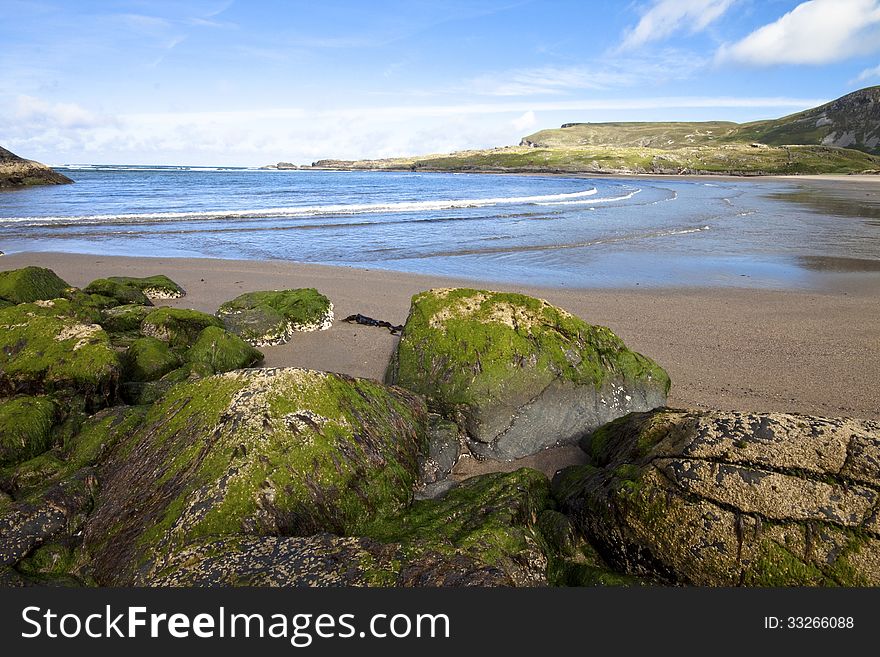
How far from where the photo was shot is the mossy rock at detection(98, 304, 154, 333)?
8.62 m

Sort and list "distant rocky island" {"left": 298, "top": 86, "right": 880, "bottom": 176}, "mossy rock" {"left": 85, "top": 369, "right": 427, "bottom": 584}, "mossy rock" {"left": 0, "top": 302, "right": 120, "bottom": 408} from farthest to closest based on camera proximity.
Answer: "distant rocky island" {"left": 298, "top": 86, "right": 880, "bottom": 176}
"mossy rock" {"left": 0, "top": 302, "right": 120, "bottom": 408}
"mossy rock" {"left": 85, "top": 369, "right": 427, "bottom": 584}

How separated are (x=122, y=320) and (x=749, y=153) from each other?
13031 cm

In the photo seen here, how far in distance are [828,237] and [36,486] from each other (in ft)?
86.4

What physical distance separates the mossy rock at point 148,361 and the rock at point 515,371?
9.78 ft

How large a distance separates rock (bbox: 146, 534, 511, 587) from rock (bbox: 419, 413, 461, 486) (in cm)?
168

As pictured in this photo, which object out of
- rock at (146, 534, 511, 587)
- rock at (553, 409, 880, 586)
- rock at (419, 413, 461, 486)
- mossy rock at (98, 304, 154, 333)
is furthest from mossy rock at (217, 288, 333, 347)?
rock at (553, 409, 880, 586)

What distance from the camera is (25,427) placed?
202 inches

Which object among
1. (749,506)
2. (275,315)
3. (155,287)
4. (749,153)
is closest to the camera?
(749,506)

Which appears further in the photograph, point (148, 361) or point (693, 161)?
point (693, 161)

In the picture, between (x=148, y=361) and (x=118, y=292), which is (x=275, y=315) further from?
(x=118, y=292)

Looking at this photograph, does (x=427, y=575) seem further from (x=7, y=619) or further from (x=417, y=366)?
(x=417, y=366)

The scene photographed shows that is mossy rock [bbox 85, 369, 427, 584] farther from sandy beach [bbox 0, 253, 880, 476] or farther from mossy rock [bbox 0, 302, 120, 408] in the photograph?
mossy rock [bbox 0, 302, 120, 408]

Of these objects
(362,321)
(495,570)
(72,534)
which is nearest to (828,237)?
(362,321)

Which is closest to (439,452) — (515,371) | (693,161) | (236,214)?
(515,371)
